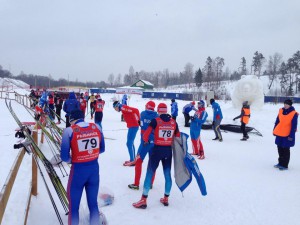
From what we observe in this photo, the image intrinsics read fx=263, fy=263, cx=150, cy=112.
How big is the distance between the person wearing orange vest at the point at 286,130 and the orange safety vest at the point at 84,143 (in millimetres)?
5442

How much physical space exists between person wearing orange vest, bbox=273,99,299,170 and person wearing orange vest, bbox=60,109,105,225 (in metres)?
5.39

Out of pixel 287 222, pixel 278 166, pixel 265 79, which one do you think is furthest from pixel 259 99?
pixel 265 79

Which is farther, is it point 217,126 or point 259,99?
point 259,99

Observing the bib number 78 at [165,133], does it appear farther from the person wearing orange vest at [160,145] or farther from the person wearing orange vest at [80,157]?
the person wearing orange vest at [80,157]

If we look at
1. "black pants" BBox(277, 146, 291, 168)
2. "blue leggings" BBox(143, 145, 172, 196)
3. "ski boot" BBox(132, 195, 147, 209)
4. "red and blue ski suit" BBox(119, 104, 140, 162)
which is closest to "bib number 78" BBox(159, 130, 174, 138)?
"blue leggings" BBox(143, 145, 172, 196)

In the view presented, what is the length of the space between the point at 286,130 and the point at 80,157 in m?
5.69

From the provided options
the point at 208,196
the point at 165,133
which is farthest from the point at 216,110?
the point at 165,133

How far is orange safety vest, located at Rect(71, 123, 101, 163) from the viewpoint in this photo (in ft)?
11.0

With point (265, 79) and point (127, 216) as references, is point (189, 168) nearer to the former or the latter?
point (127, 216)

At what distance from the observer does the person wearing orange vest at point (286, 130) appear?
6.83 meters

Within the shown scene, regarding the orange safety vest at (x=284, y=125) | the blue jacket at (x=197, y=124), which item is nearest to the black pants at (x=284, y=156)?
the orange safety vest at (x=284, y=125)

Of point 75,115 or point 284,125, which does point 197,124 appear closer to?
point 284,125

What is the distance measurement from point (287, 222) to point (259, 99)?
61.2 ft

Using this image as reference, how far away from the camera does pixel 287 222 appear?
4.25 metres
